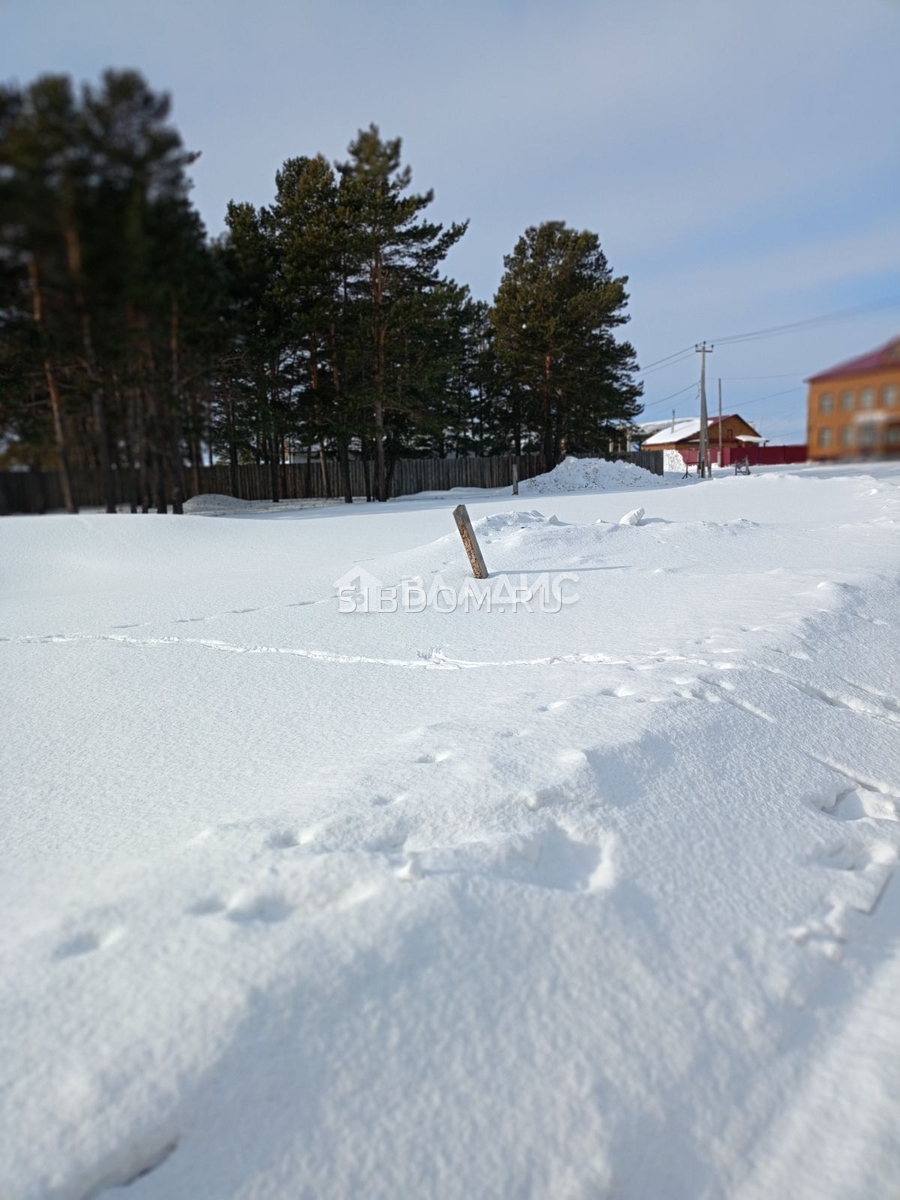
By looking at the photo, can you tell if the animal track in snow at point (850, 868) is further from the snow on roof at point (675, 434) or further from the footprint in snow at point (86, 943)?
the snow on roof at point (675, 434)

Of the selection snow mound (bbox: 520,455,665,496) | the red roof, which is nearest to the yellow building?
the red roof

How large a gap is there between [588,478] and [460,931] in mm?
24294

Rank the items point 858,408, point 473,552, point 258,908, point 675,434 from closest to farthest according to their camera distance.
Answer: point 858,408, point 258,908, point 473,552, point 675,434

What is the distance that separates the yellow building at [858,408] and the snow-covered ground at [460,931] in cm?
13

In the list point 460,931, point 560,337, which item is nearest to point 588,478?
point 560,337

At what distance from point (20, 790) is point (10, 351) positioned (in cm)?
195

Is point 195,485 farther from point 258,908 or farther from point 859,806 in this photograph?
point 859,806

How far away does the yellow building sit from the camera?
97 cm

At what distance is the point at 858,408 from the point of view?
3.25ft

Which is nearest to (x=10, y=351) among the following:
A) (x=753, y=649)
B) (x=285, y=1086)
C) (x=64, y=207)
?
(x=64, y=207)

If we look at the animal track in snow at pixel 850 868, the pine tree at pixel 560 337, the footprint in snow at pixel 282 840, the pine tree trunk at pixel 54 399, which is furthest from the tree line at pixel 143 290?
the pine tree at pixel 560 337

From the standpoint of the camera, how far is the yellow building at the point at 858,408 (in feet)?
3.17

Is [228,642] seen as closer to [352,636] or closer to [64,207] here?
[352,636]

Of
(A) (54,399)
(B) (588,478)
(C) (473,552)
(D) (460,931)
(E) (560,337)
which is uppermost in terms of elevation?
(E) (560,337)
